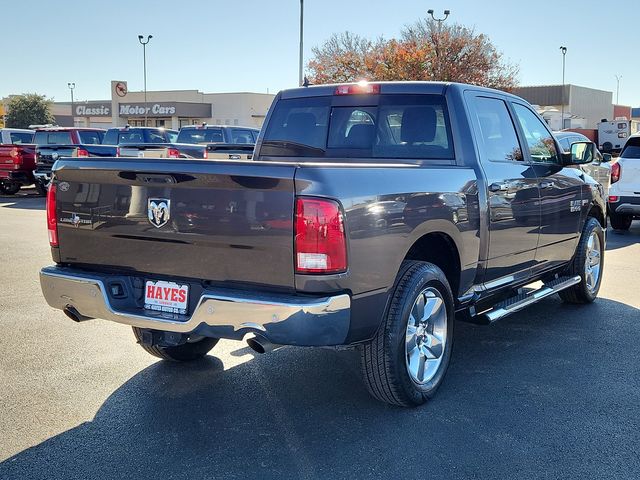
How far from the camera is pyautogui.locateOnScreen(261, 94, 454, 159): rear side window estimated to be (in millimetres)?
4918

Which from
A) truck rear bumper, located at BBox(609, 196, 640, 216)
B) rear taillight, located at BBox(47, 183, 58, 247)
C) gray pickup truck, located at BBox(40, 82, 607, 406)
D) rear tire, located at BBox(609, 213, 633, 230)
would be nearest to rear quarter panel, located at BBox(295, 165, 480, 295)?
gray pickup truck, located at BBox(40, 82, 607, 406)

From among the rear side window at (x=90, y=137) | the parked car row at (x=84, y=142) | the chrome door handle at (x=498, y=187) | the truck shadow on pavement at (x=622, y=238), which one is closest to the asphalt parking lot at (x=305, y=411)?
the chrome door handle at (x=498, y=187)

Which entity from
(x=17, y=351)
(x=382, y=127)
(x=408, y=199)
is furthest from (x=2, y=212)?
(x=408, y=199)

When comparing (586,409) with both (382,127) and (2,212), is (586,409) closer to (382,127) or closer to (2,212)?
(382,127)

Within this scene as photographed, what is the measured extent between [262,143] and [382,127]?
1.16m

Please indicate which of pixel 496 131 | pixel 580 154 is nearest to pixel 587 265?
pixel 580 154

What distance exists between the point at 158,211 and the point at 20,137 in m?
21.4

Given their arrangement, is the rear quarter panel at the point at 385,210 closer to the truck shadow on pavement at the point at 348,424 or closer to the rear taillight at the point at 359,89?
the truck shadow on pavement at the point at 348,424

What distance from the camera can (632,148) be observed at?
12.5 m

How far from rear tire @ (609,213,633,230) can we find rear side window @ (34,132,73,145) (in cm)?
1511

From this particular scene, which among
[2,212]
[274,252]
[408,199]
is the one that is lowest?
[2,212]

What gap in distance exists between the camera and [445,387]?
4531 millimetres

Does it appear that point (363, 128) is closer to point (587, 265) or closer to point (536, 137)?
point (536, 137)

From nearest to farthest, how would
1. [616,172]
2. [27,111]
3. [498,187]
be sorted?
1. [498,187]
2. [616,172]
3. [27,111]
